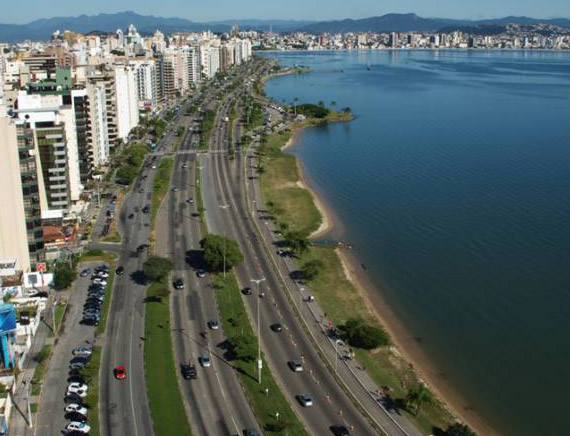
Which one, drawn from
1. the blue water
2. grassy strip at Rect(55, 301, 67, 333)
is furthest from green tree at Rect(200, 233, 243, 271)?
the blue water

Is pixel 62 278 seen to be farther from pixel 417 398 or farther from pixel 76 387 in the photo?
pixel 417 398

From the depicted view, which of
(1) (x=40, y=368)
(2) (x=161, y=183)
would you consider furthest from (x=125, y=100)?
(1) (x=40, y=368)

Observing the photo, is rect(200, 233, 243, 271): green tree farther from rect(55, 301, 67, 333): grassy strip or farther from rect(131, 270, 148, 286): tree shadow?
rect(55, 301, 67, 333): grassy strip

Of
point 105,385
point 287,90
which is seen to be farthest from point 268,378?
point 287,90

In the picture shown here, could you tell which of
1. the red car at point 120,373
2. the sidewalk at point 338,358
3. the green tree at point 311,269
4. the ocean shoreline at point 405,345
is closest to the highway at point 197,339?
the red car at point 120,373

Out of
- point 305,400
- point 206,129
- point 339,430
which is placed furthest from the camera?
point 206,129

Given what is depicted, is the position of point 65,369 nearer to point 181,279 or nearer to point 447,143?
point 181,279

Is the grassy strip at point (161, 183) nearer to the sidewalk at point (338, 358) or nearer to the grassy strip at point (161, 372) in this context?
the sidewalk at point (338, 358)
